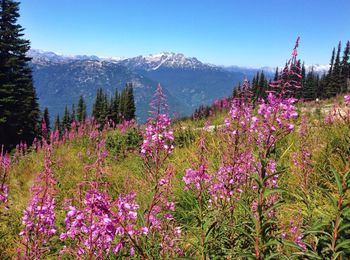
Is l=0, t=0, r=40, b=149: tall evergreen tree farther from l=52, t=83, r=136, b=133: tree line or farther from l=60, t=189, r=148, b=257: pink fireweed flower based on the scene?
l=52, t=83, r=136, b=133: tree line

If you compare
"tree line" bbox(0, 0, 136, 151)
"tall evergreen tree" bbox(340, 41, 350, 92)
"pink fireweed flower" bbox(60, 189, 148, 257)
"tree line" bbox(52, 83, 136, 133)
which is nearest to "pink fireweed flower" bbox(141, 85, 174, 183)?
"pink fireweed flower" bbox(60, 189, 148, 257)

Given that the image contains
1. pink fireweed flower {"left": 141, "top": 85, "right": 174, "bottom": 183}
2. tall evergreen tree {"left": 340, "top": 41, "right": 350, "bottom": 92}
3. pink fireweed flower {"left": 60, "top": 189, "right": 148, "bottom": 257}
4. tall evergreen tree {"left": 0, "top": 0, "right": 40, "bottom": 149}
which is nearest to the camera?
pink fireweed flower {"left": 60, "top": 189, "right": 148, "bottom": 257}

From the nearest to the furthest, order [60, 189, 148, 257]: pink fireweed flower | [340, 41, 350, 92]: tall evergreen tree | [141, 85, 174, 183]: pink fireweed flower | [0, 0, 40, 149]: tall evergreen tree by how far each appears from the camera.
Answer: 1. [60, 189, 148, 257]: pink fireweed flower
2. [141, 85, 174, 183]: pink fireweed flower
3. [0, 0, 40, 149]: tall evergreen tree
4. [340, 41, 350, 92]: tall evergreen tree

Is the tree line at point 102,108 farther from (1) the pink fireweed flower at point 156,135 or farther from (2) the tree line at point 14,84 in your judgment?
(1) the pink fireweed flower at point 156,135

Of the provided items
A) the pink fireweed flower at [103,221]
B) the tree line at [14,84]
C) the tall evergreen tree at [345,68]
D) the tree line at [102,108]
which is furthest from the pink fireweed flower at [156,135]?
the tall evergreen tree at [345,68]

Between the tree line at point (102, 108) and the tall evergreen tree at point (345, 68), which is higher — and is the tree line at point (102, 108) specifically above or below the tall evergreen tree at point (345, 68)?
below

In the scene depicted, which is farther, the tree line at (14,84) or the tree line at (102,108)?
the tree line at (102,108)

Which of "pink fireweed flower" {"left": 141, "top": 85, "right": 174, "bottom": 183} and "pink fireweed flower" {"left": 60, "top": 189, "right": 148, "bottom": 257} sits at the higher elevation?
"pink fireweed flower" {"left": 141, "top": 85, "right": 174, "bottom": 183}

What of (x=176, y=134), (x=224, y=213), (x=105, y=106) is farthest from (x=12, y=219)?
(x=105, y=106)

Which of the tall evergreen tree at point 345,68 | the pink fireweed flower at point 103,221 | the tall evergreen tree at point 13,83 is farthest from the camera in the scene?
the tall evergreen tree at point 345,68

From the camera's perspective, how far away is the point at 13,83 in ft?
121

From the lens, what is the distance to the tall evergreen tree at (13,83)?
34156 millimetres

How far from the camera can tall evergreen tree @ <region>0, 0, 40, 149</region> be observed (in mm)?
34156

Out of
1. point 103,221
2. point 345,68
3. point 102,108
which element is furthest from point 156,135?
point 345,68
